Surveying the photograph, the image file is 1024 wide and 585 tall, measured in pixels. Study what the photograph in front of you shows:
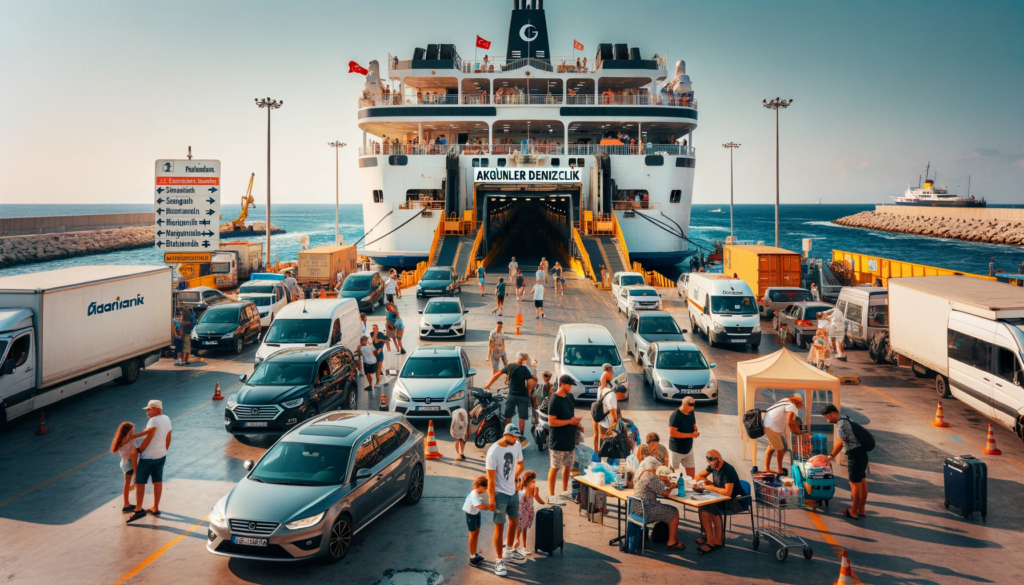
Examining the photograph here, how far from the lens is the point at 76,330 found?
1492 cm

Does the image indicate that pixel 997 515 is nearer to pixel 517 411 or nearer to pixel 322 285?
pixel 517 411

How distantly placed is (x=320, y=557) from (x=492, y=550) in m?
1.96

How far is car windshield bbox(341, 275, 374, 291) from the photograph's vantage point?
2794 centimetres

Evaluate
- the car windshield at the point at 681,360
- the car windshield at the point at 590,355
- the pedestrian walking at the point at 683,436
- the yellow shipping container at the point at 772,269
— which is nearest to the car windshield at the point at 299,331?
the car windshield at the point at 590,355

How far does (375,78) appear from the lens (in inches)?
1879

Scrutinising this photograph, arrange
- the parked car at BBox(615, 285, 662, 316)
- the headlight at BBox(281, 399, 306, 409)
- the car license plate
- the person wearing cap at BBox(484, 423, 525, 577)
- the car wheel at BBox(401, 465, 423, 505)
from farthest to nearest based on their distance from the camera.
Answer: the parked car at BBox(615, 285, 662, 316), the headlight at BBox(281, 399, 306, 409), the car wheel at BBox(401, 465, 423, 505), the person wearing cap at BBox(484, 423, 525, 577), the car license plate

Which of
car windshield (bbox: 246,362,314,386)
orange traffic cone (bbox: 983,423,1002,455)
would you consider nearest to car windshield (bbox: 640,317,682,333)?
orange traffic cone (bbox: 983,423,1002,455)

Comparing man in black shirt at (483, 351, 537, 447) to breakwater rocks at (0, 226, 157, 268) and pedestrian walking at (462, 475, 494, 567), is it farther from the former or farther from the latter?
breakwater rocks at (0, 226, 157, 268)

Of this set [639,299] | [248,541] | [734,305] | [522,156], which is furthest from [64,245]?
[248,541]

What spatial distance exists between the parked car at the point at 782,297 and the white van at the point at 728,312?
13.9 feet

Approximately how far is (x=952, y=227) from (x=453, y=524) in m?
134

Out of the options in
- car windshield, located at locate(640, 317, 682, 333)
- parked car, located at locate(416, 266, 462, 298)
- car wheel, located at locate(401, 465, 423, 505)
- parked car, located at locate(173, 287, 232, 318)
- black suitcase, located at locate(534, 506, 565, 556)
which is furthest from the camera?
parked car, located at locate(416, 266, 462, 298)

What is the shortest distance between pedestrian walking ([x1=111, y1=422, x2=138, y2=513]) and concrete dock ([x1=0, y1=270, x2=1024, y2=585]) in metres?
0.30

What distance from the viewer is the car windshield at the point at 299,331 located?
17.2 metres
